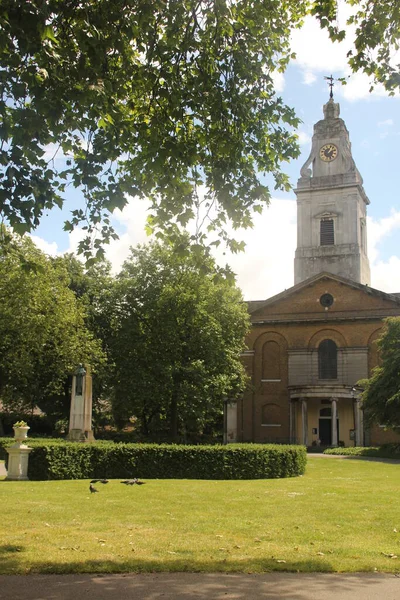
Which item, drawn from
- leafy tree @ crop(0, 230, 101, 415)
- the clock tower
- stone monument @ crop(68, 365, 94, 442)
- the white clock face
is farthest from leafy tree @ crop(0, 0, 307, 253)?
the white clock face

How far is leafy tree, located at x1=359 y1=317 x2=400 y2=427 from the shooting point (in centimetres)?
3441

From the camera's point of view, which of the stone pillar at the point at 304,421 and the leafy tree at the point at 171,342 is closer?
the leafy tree at the point at 171,342

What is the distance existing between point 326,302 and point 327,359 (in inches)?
172

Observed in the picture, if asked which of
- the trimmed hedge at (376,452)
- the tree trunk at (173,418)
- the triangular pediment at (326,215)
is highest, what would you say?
the triangular pediment at (326,215)

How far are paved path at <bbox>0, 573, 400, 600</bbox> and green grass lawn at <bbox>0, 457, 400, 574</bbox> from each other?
316 mm

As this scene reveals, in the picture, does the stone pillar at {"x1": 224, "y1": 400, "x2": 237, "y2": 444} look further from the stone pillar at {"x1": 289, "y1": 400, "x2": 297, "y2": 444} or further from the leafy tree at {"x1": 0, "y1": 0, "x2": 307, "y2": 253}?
the leafy tree at {"x1": 0, "y1": 0, "x2": 307, "y2": 253}

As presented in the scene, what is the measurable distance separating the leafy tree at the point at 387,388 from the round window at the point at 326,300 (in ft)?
40.8

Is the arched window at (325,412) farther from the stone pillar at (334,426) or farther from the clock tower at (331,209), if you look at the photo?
the clock tower at (331,209)

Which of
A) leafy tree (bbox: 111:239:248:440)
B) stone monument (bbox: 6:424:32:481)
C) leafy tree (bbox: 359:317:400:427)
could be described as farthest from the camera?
leafy tree (bbox: 111:239:248:440)

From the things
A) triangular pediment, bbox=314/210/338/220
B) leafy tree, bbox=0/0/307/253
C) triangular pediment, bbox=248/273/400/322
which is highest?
triangular pediment, bbox=314/210/338/220

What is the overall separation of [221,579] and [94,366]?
31.4 metres

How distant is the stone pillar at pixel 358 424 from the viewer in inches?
1756

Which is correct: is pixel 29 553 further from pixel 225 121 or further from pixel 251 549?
pixel 225 121

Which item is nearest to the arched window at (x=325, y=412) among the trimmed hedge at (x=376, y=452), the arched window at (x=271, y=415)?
the arched window at (x=271, y=415)
